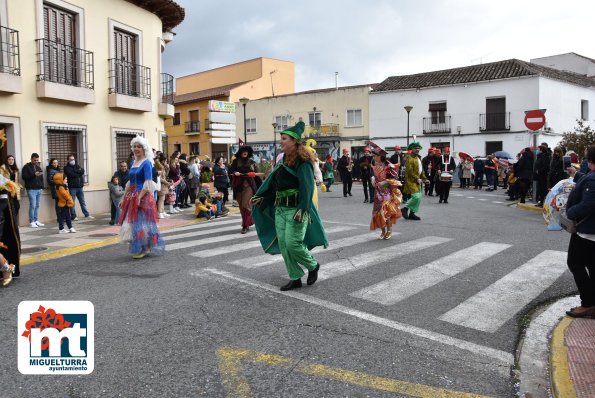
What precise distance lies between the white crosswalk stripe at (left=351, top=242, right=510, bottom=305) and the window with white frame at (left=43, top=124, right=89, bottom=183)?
10.6m

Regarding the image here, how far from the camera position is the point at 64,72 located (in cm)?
1401

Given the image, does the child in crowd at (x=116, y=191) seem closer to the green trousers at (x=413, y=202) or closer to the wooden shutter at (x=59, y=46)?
the wooden shutter at (x=59, y=46)

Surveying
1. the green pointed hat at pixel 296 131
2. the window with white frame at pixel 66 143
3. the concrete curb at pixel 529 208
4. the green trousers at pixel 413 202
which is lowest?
the concrete curb at pixel 529 208

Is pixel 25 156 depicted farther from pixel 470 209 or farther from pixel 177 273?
pixel 470 209

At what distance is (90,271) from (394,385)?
5076mm

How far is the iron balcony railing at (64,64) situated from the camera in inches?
515

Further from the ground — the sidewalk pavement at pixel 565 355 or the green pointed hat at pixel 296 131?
the green pointed hat at pixel 296 131

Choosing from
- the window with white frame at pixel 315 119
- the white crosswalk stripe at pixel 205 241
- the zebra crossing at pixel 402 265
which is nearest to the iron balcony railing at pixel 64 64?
the zebra crossing at pixel 402 265

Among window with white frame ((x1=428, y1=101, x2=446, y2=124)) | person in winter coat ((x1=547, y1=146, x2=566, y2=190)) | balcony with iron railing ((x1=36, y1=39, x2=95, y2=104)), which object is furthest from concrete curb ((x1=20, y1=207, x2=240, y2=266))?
window with white frame ((x1=428, y1=101, x2=446, y2=124))

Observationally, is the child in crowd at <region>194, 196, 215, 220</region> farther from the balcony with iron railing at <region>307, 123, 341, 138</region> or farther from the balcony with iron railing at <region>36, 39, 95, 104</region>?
the balcony with iron railing at <region>307, 123, 341, 138</region>

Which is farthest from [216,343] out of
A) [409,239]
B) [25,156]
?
[25,156]

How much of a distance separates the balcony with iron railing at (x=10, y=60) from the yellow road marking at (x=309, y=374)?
10.6 m

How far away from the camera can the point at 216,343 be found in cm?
428

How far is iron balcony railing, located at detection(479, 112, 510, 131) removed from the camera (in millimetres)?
34594
